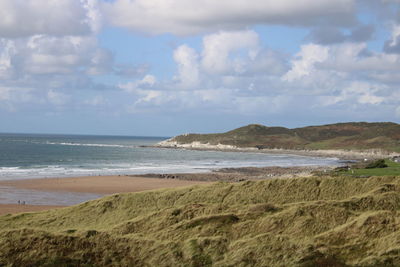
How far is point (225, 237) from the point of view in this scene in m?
20.9

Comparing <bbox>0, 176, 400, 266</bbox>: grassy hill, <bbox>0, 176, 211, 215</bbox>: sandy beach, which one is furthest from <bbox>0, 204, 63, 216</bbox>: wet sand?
<bbox>0, 176, 400, 266</bbox>: grassy hill

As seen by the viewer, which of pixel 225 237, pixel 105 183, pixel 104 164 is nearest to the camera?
pixel 225 237

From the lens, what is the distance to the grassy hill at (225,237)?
19.0 metres

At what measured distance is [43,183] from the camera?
67.1 meters

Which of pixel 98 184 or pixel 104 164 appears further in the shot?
pixel 104 164

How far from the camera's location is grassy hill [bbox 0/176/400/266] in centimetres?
1895

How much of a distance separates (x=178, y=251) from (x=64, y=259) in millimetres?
4053

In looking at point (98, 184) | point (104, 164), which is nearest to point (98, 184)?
point (98, 184)

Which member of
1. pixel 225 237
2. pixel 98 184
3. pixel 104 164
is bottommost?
pixel 98 184

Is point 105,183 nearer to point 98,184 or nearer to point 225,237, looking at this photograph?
point 98,184

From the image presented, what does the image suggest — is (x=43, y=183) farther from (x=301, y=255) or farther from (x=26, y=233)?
(x=301, y=255)

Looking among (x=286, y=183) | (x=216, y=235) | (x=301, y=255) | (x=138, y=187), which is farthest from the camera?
(x=138, y=187)

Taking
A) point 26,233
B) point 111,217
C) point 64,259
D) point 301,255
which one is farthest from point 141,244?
point 111,217

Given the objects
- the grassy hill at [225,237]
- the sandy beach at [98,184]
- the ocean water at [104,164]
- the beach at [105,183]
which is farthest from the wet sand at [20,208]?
the ocean water at [104,164]
